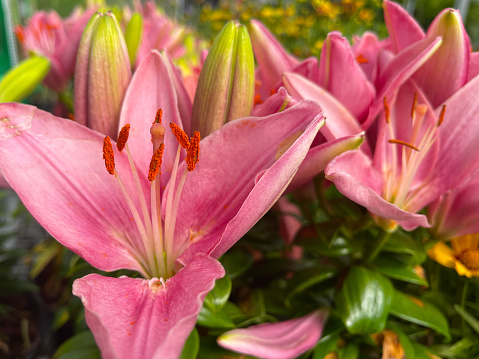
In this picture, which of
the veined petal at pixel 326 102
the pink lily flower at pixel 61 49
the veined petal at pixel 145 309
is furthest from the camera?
the pink lily flower at pixel 61 49

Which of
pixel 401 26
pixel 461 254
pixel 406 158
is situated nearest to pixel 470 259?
pixel 461 254

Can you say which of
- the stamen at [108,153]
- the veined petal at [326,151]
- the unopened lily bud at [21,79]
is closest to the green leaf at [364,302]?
the veined petal at [326,151]

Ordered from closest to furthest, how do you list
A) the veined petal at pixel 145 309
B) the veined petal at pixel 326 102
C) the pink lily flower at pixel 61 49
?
the veined petal at pixel 145 309
the veined petal at pixel 326 102
the pink lily flower at pixel 61 49

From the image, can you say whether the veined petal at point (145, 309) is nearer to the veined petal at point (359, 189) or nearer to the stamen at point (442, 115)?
the veined petal at point (359, 189)

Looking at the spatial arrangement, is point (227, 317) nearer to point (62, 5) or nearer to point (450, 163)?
point (450, 163)

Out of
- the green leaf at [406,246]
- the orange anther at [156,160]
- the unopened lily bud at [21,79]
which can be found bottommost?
the green leaf at [406,246]
